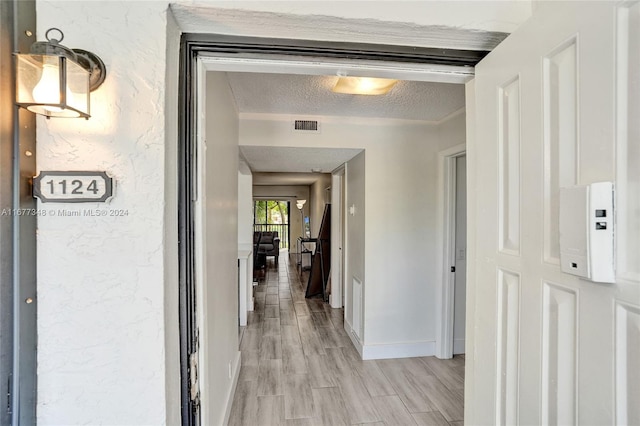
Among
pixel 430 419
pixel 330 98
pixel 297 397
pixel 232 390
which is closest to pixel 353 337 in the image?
pixel 297 397

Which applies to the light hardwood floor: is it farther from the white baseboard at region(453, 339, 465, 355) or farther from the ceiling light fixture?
the ceiling light fixture

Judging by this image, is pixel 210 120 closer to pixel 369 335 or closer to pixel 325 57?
pixel 325 57

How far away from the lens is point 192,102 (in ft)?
3.30

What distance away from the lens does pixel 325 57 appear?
40.9 inches

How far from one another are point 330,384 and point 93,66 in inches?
105

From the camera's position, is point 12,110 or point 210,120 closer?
point 12,110

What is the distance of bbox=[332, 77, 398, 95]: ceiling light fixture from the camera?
81.1 inches

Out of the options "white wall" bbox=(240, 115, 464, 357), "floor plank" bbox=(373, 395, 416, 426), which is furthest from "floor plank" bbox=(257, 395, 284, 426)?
"white wall" bbox=(240, 115, 464, 357)

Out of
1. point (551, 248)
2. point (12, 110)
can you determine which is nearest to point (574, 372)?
point (551, 248)

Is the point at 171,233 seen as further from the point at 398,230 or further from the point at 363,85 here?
the point at 398,230

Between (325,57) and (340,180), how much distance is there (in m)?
3.61

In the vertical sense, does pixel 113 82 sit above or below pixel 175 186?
above

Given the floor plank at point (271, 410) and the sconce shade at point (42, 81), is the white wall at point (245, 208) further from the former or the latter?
the sconce shade at point (42, 81)

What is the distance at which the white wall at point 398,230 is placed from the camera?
3.04m
